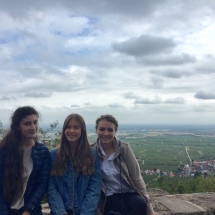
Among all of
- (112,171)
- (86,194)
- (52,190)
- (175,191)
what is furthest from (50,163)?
(175,191)

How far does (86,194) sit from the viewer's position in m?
3.04

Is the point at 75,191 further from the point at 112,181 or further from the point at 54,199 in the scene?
the point at 112,181

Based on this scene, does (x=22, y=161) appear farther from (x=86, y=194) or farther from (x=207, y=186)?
(x=207, y=186)

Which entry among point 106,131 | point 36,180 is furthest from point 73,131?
point 36,180

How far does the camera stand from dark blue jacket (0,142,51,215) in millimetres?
2893

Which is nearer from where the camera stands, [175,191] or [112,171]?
[112,171]

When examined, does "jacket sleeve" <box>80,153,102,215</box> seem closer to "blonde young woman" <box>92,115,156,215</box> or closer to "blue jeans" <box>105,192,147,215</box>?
"blonde young woman" <box>92,115,156,215</box>

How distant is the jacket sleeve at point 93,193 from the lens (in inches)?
116

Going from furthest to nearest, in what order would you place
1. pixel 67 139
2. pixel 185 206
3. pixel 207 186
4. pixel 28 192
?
pixel 207 186 < pixel 185 206 < pixel 67 139 < pixel 28 192

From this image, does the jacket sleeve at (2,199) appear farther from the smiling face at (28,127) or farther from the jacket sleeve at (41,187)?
the smiling face at (28,127)

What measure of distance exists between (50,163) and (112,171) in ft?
2.43

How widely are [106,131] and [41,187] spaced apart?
0.98 m

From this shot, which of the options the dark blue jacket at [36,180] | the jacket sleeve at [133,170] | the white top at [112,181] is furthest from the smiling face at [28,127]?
the jacket sleeve at [133,170]

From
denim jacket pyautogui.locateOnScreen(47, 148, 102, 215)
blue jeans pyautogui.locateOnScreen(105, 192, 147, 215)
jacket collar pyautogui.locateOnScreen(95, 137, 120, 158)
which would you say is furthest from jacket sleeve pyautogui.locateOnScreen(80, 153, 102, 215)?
blue jeans pyautogui.locateOnScreen(105, 192, 147, 215)
